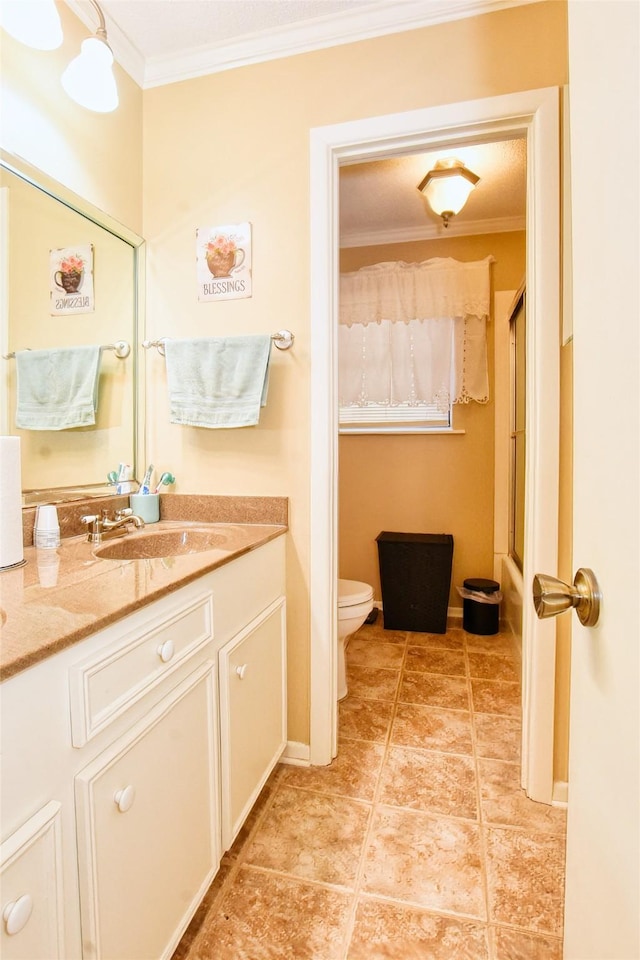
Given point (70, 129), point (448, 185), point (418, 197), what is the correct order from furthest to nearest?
point (418, 197) < point (448, 185) < point (70, 129)

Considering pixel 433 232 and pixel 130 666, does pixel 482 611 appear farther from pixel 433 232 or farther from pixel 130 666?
pixel 130 666

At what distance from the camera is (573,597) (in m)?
0.58

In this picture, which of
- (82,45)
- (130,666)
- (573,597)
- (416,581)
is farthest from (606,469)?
(416,581)

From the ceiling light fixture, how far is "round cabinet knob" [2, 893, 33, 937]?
1759 millimetres

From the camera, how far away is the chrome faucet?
4.84ft

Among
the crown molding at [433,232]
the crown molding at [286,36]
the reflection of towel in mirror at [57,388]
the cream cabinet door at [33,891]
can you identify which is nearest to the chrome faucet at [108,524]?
the reflection of towel in mirror at [57,388]

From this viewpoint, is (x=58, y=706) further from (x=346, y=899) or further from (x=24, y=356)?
(x=24, y=356)

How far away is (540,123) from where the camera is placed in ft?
4.76

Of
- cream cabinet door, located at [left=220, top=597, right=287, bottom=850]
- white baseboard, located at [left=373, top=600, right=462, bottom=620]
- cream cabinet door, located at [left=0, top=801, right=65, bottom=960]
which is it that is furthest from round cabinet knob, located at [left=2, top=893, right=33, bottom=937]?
white baseboard, located at [left=373, top=600, right=462, bottom=620]

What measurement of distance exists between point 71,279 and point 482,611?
2638 millimetres

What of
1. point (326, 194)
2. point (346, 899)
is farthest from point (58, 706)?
point (326, 194)

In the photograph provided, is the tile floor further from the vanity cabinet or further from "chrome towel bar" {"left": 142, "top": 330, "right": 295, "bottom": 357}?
"chrome towel bar" {"left": 142, "top": 330, "right": 295, "bottom": 357}

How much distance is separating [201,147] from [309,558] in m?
1.52

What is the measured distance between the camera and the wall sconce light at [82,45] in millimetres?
1169
